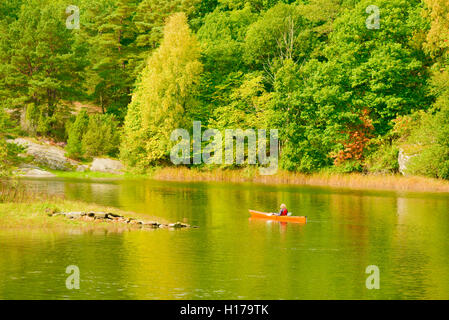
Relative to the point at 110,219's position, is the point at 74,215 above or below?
above

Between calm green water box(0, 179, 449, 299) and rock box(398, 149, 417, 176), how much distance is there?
18760mm

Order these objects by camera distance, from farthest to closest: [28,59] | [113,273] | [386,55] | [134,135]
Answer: [28,59] → [134,135] → [386,55] → [113,273]

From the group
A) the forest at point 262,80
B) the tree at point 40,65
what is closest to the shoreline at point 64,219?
the forest at point 262,80

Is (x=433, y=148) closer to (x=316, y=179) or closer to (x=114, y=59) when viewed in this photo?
(x=316, y=179)

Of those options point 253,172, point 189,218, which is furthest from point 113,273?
point 253,172

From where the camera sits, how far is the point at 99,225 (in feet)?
105

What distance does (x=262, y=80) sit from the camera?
7775cm

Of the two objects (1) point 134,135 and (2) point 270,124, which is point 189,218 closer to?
(2) point 270,124

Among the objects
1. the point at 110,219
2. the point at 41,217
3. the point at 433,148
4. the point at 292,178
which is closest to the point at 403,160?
the point at 433,148

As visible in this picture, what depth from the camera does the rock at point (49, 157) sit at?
247ft

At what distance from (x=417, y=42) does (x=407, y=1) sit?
5.10 m

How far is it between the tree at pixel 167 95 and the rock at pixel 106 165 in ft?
8.59

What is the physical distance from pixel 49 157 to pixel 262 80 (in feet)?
87.9
